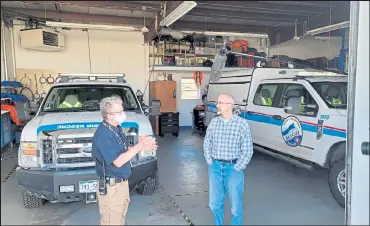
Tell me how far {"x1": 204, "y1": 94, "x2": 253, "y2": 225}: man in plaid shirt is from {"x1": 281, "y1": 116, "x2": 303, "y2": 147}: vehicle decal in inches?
95.8

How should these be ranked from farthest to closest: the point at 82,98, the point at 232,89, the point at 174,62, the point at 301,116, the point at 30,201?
the point at 174,62, the point at 232,89, the point at 301,116, the point at 82,98, the point at 30,201

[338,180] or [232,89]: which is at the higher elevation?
[232,89]

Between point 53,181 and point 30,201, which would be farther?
point 30,201

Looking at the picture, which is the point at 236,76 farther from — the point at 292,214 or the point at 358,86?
the point at 358,86

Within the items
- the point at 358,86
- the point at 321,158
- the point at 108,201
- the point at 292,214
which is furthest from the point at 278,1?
the point at 108,201

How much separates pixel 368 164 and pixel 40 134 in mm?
3433

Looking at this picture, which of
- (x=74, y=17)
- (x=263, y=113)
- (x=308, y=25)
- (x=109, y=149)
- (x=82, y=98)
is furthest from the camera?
(x=74, y=17)

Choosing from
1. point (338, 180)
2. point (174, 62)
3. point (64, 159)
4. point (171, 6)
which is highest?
point (171, 6)

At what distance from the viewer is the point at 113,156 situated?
9.08 ft

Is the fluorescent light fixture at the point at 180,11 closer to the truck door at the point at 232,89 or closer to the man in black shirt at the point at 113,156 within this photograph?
the truck door at the point at 232,89

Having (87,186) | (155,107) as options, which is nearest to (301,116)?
(155,107)

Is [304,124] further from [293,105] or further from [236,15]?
[236,15]

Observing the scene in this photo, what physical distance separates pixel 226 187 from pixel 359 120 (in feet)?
4.96

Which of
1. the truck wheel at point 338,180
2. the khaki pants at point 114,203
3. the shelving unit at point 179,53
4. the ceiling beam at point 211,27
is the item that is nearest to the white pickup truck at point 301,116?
the truck wheel at point 338,180
